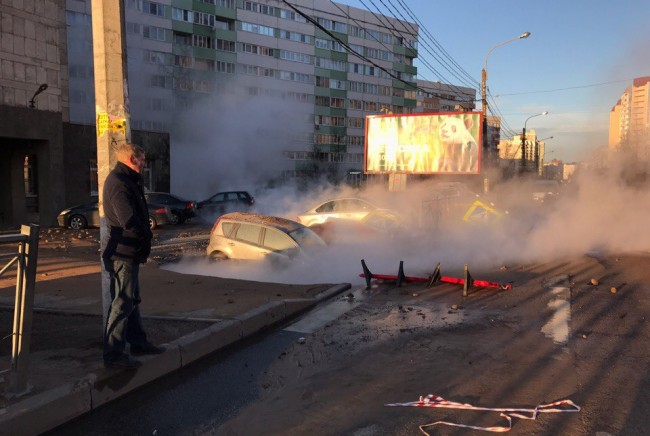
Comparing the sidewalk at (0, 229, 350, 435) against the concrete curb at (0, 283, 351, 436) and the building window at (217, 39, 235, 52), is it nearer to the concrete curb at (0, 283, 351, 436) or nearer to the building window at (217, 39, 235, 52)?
the concrete curb at (0, 283, 351, 436)

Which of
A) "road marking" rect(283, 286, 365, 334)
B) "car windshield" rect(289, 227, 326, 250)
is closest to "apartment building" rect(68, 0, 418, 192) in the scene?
"car windshield" rect(289, 227, 326, 250)

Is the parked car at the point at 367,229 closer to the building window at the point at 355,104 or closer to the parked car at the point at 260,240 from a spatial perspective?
the parked car at the point at 260,240

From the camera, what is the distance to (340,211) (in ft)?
49.2

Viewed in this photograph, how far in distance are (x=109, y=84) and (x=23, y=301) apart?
219cm

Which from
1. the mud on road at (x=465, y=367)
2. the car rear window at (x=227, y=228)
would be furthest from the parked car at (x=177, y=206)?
the mud on road at (x=465, y=367)

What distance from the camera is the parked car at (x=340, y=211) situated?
14.6m

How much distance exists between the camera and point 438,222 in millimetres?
14211

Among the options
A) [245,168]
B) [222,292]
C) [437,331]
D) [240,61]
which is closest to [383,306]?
[437,331]

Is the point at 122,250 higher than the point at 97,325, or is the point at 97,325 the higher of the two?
the point at 122,250

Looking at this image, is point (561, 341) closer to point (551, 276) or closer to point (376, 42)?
point (551, 276)

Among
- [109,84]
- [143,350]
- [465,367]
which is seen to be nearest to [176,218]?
[109,84]

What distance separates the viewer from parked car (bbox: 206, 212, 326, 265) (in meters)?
8.69

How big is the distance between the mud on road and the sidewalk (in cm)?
80

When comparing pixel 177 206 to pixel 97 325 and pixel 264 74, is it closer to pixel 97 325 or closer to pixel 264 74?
pixel 97 325
